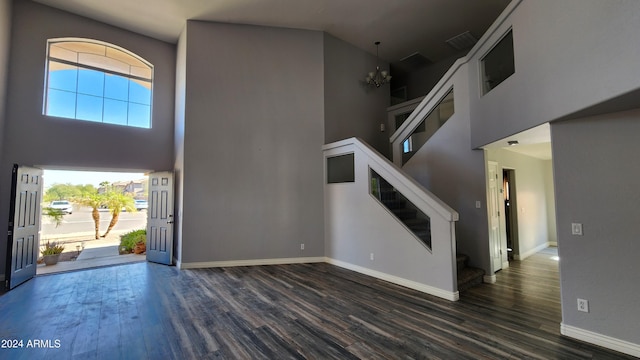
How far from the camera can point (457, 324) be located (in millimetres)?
3016

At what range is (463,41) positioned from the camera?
686cm

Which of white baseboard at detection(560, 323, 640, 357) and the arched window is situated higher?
the arched window

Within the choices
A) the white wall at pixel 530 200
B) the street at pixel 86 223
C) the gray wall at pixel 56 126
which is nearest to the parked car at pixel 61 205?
the street at pixel 86 223

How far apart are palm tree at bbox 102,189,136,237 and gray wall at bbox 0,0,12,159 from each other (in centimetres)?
475

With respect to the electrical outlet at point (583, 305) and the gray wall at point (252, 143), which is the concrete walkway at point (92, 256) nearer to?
the gray wall at point (252, 143)

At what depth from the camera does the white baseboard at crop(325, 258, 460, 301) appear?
3738 mm

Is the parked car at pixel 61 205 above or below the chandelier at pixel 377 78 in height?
below

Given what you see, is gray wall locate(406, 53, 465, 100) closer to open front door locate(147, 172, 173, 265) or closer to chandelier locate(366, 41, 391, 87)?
chandelier locate(366, 41, 391, 87)

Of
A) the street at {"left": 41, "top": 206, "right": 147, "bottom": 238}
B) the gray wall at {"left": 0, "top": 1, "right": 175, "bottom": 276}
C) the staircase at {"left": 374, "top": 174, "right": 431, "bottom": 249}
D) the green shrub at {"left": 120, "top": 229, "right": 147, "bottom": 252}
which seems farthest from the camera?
the street at {"left": 41, "top": 206, "right": 147, "bottom": 238}

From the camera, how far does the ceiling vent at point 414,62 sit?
7.66 m

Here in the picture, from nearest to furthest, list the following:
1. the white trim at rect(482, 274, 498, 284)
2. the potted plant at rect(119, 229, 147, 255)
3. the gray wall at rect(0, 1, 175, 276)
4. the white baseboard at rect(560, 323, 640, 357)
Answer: the white baseboard at rect(560, 323, 640, 357)
the white trim at rect(482, 274, 498, 284)
the gray wall at rect(0, 1, 175, 276)
the potted plant at rect(119, 229, 147, 255)

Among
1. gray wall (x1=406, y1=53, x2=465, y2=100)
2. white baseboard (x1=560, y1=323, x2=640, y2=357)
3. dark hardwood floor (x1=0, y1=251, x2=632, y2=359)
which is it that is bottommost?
dark hardwood floor (x1=0, y1=251, x2=632, y2=359)

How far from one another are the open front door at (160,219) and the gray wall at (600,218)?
6719mm

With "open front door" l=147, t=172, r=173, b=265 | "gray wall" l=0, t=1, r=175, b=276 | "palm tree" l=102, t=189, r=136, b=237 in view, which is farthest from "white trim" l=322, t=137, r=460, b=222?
"palm tree" l=102, t=189, r=136, b=237
